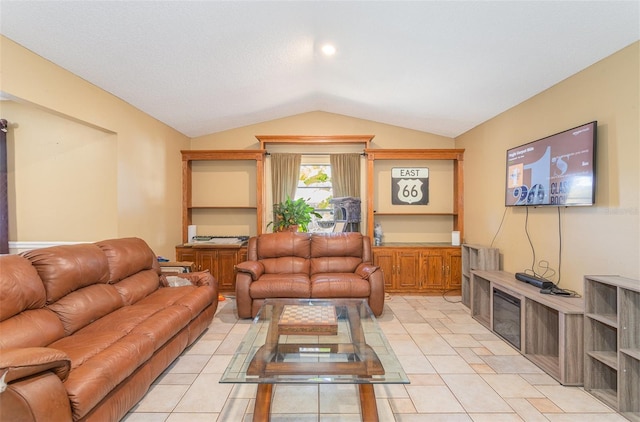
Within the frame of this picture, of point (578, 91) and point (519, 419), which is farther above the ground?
point (578, 91)

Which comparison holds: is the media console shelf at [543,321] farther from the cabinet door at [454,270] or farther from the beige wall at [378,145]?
the beige wall at [378,145]

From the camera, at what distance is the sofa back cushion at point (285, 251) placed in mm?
3975

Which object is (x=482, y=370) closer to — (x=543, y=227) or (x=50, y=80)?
(x=543, y=227)

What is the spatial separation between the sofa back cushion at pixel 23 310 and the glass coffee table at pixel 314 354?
1210 millimetres

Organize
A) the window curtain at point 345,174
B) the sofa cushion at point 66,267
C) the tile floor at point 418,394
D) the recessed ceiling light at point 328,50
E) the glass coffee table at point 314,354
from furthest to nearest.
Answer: the window curtain at point 345,174 → the recessed ceiling light at point 328,50 → the sofa cushion at point 66,267 → the tile floor at point 418,394 → the glass coffee table at point 314,354

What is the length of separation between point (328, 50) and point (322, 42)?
0.15m

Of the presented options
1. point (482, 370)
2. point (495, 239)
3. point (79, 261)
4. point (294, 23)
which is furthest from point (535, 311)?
point (79, 261)

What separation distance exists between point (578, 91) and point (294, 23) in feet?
8.37

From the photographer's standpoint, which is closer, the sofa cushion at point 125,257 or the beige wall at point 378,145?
the sofa cushion at point 125,257

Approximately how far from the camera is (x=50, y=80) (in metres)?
2.50

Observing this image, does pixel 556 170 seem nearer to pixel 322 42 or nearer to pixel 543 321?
pixel 543 321

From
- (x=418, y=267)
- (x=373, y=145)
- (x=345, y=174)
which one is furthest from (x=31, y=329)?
(x=373, y=145)

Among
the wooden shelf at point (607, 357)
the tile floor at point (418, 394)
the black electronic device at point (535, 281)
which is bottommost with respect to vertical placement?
the tile floor at point (418, 394)

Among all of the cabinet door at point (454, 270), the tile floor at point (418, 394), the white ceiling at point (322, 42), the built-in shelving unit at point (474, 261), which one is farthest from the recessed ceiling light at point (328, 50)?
the cabinet door at point (454, 270)
